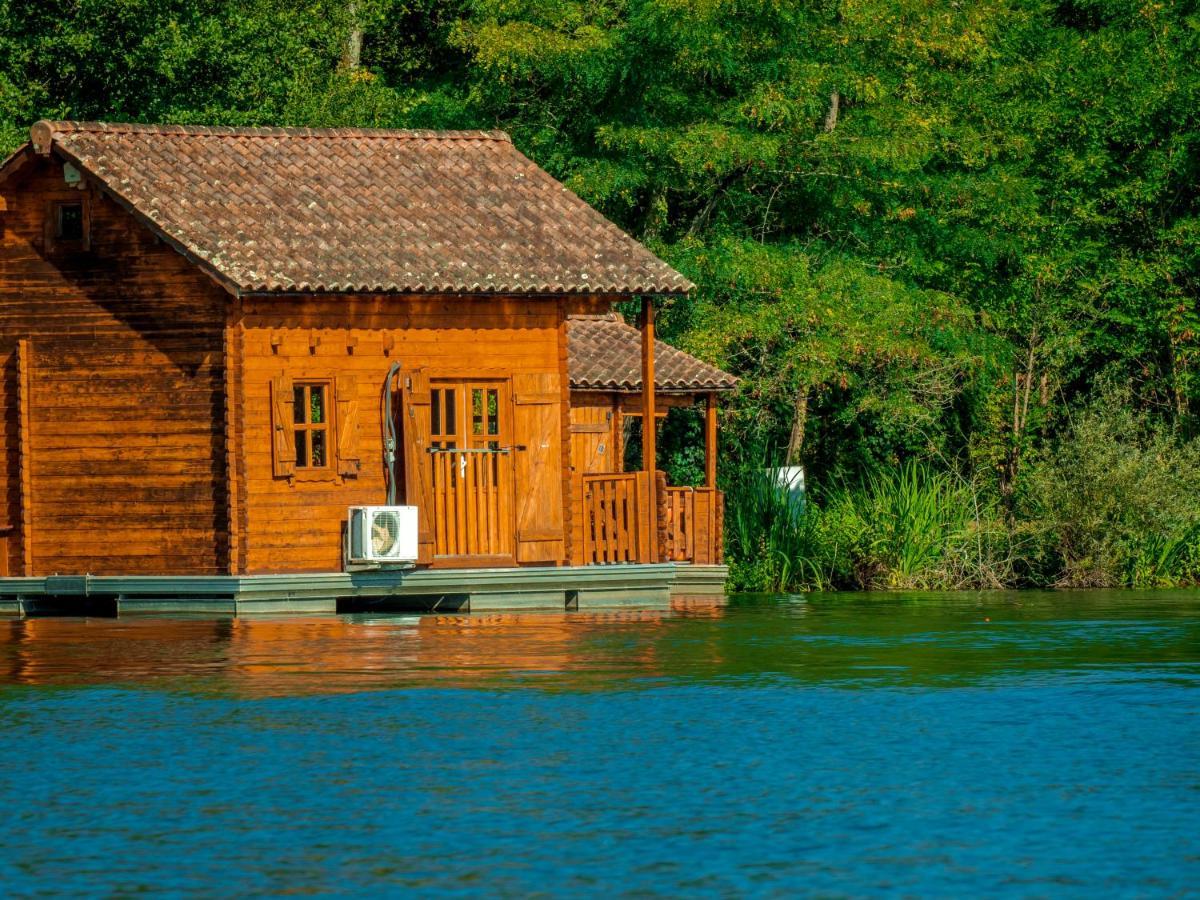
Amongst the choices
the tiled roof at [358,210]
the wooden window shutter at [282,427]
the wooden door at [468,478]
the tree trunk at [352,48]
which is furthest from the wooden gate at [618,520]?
the tree trunk at [352,48]

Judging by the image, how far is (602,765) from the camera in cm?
1293

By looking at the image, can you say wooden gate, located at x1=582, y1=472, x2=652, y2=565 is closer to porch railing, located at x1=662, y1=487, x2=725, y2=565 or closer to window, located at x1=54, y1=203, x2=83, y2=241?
porch railing, located at x1=662, y1=487, x2=725, y2=565

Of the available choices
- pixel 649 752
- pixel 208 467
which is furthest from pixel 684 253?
pixel 649 752

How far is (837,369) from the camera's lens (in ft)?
113

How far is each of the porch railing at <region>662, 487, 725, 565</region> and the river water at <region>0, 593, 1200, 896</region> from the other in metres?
8.53

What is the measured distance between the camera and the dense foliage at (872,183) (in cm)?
3394

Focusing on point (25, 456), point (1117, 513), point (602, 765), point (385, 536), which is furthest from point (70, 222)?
point (602, 765)

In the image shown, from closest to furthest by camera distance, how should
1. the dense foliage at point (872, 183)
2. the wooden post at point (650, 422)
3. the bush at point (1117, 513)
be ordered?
the wooden post at point (650, 422) < the bush at point (1117, 513) < the dense foliage at point (872, 183)

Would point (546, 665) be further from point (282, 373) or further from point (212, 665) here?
point (282, 373)

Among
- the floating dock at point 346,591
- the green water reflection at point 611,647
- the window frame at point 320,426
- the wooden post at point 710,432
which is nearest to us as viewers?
the green water reflection at point 611,647

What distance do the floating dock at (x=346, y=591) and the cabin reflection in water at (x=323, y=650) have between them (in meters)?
0.42

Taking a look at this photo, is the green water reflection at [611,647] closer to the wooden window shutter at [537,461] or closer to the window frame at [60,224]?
the wooden window shutter at [537,461]

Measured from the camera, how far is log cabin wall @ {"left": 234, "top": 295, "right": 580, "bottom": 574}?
26.1 meters

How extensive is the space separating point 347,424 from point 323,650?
6044 mm
